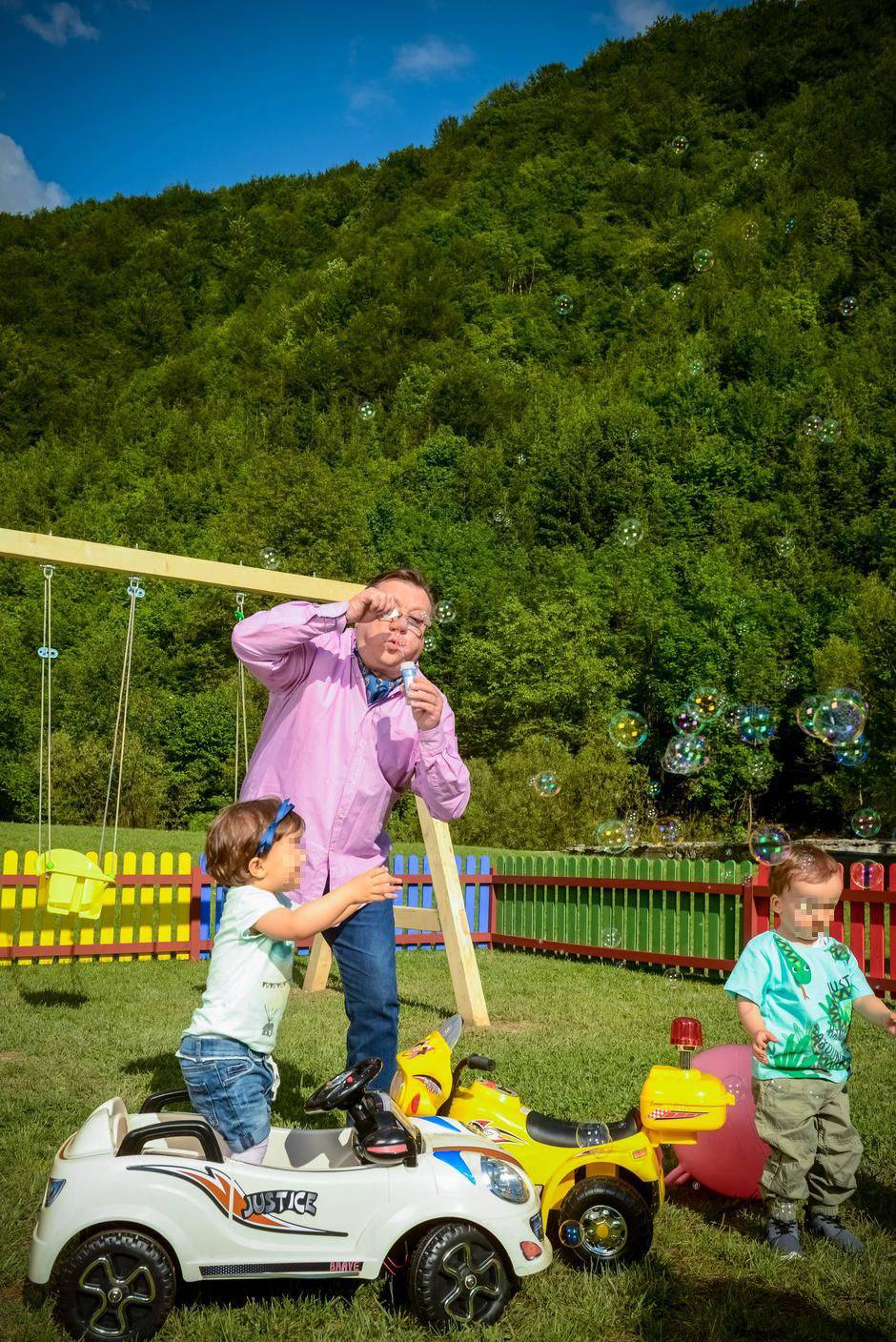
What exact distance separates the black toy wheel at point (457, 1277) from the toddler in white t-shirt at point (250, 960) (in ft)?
1.59

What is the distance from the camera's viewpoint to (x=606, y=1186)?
9.73 feet

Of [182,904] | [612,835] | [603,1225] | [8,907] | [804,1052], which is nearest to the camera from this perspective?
[603,1225]

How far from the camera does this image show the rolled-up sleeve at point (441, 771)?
3342 mm

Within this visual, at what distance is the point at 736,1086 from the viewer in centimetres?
353

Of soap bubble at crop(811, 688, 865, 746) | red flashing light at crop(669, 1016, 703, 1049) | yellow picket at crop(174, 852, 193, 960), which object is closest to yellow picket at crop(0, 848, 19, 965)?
yellow picket at crop(174, 852, 193, 960)

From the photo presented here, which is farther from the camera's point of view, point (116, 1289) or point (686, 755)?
→ point (686, 755)

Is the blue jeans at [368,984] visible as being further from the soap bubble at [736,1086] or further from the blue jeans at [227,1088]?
the soap bubble at [736,1086]

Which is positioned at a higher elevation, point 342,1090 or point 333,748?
point 333,748

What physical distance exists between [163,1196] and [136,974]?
730 cm

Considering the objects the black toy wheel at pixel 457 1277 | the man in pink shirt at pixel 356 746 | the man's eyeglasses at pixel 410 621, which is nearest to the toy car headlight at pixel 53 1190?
the black toy wheel at pixel 457 1277

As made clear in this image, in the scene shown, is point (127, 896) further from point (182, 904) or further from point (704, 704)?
point (704, 704)

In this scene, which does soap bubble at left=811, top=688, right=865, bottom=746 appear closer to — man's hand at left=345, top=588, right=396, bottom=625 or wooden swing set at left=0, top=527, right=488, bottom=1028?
wooden swing set at left=0, top=527, right=488, bottom=1028

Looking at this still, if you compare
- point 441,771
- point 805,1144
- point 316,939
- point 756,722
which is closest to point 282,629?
point 441,771

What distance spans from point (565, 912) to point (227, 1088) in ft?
27.7
